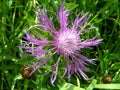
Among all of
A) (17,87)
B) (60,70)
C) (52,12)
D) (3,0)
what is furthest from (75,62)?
(3,0)

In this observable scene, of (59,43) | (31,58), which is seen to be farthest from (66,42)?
(31,58)

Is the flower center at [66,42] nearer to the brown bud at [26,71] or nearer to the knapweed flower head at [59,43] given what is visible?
the knapweed flower head at [59,43]

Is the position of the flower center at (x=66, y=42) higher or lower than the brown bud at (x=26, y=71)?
higher

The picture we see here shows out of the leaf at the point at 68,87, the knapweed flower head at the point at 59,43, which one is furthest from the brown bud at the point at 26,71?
the leaf at the point at 68,87

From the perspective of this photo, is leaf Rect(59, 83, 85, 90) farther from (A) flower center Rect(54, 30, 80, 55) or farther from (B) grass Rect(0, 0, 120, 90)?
(A) flower center Rect(54, 30, 80, 55)

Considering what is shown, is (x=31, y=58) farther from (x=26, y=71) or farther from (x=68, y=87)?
(x=68, y=87)

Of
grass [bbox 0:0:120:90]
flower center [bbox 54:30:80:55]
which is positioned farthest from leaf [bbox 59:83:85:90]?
flower center [bbox 54:30:80:55]
